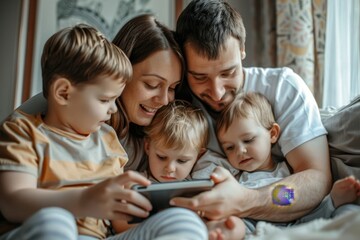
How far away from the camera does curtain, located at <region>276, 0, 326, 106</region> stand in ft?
7.75

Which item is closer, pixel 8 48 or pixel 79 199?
pixel 79 199

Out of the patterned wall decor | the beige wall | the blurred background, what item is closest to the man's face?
the blurred background

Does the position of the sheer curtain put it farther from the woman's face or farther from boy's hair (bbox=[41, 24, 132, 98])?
boy's hair (bbox=[41, 24, 132, 98])

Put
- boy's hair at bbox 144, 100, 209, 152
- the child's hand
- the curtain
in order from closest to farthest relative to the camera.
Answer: the child's hand → boy's hair at bbox 144, 100, 209, 152 → the curtain

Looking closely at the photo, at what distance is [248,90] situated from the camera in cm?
156

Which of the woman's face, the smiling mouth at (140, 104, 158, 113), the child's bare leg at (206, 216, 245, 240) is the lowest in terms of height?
the child's bare leg at (206, 216, 245, 240)

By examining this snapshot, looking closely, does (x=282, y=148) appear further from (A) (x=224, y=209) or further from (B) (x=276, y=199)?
(A) (x=224, y=209)

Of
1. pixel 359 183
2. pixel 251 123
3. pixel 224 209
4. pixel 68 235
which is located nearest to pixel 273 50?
pixel 251 123

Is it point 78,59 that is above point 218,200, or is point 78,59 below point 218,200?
above

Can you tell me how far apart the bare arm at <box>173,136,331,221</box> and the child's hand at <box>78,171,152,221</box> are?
0.10m

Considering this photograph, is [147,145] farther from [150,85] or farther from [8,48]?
[8,48]

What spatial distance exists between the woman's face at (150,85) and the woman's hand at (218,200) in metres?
0.41

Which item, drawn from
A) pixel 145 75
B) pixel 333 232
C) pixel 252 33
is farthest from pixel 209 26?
pixel 252 33

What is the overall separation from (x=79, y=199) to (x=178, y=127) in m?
0.52
